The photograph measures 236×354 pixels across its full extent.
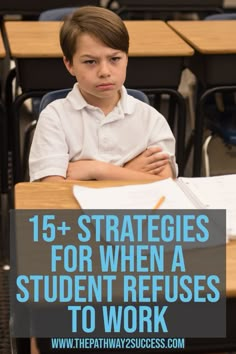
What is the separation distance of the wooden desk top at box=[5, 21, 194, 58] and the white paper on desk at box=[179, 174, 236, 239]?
1.14 meters

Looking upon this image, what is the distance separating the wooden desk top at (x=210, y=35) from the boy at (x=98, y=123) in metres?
0.77

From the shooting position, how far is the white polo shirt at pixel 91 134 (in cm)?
187

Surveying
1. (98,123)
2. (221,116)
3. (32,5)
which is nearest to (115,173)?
(98,123)

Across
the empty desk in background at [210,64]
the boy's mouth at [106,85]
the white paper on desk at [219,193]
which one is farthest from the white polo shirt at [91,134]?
the empty desk in background at [210,64]

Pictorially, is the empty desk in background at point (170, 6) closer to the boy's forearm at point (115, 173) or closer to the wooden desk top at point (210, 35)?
the wooden desk top at point (210, 35)

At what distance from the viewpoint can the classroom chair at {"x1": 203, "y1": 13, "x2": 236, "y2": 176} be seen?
9.14 ft

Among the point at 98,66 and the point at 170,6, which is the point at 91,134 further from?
the point at 170,6

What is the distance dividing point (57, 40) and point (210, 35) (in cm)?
67

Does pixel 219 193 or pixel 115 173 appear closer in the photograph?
pixel 219 193

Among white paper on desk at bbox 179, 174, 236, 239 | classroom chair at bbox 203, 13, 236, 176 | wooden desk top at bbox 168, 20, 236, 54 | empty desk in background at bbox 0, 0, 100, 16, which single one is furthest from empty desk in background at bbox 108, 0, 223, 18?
white paper on desk at bbox 179, 174, 236, 239

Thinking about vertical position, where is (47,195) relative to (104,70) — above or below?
below

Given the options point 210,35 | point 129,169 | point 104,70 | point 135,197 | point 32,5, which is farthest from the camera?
point 32,5

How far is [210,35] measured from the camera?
292cm

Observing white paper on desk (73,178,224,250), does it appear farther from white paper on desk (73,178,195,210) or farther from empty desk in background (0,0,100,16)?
empty desk in background (0,0,100,16)
